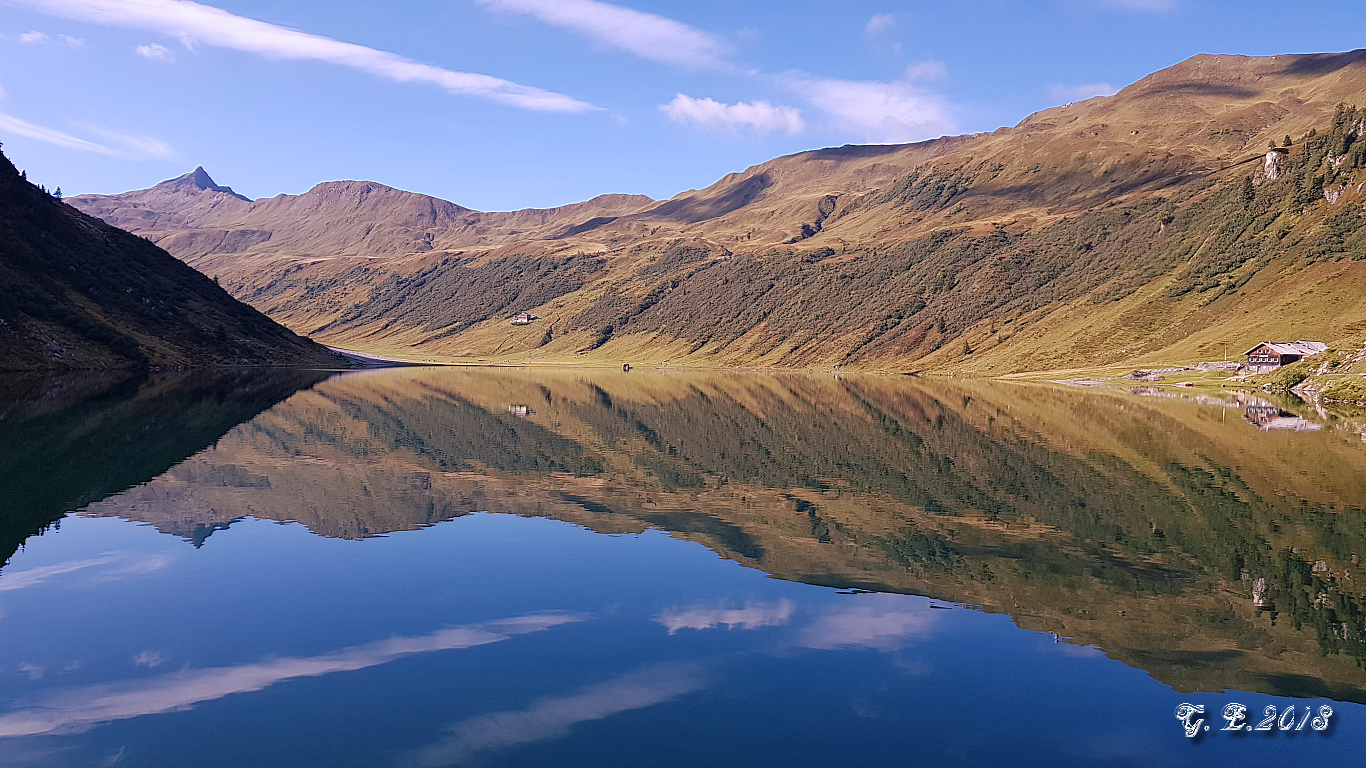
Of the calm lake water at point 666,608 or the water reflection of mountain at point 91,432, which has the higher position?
the water reflection of mountain at point 91,432

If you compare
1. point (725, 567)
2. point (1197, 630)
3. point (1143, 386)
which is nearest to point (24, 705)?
point (725, 567)

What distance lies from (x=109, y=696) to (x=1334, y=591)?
31.5 meters

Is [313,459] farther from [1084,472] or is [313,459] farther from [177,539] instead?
[1084,472]

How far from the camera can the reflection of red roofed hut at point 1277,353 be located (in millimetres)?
150500

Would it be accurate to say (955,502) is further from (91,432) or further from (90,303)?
(90,303)

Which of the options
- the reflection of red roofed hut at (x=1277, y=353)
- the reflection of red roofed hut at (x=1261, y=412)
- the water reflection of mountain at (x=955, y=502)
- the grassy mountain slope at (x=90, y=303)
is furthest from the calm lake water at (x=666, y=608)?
the reflection of red roofed hut at (x=1277, y=353)

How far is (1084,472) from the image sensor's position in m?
51.2

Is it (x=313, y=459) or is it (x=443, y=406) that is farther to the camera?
(x=443, y=406)

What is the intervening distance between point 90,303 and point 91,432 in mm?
114668

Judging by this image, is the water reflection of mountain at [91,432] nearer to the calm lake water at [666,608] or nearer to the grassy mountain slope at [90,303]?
the calm lake water at [666,608]

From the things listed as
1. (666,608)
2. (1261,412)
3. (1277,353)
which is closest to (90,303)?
(666,608)

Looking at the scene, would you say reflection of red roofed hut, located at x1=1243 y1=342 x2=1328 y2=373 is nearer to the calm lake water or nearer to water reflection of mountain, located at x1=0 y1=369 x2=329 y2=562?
the calm lake water

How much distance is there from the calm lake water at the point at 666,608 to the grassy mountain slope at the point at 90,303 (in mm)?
97851

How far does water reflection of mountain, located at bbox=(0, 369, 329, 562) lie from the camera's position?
37375 mm
